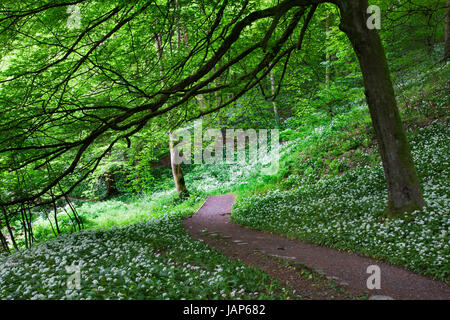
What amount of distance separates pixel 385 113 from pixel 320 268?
359 cm

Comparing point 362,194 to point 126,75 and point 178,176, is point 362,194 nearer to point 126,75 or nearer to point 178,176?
point 126,75

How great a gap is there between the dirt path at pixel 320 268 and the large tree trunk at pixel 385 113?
177 cm

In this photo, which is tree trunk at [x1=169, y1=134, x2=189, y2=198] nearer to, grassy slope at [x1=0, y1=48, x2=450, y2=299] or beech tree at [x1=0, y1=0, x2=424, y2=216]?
grassy slope at [x1=0, y1=48, x2=450, y2=299]

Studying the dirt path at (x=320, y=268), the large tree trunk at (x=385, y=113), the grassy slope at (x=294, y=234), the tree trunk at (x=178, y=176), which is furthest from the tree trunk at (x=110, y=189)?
the large tree trunk at (x=385, y=113)

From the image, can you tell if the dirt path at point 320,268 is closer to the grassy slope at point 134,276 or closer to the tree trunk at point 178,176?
the grassy slope at point 134,276

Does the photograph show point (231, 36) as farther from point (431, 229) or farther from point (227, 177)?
point (227, 177)

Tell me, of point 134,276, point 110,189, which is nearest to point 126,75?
point 134,276

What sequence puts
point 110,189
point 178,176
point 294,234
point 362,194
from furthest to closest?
point 110,189 → point 178,176 → point 362,194 → point 294,234

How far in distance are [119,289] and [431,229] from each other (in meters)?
5.45

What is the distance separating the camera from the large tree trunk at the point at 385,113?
587 cm

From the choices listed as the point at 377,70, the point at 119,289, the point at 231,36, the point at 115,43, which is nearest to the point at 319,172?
the point at 377,70

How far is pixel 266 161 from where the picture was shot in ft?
59.2

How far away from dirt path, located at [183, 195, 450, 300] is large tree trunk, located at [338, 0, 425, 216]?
5.80ft

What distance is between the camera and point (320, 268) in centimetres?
495
